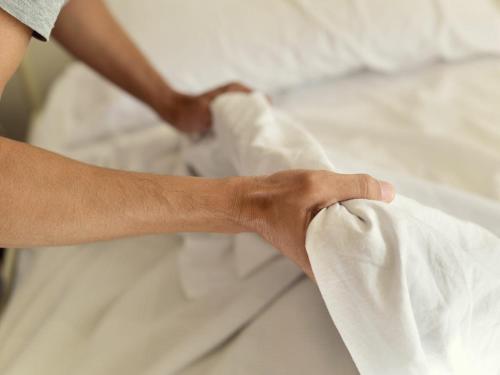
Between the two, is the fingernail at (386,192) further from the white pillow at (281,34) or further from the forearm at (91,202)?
the white pillow at (281,34)

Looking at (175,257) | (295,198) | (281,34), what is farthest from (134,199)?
(281,34)

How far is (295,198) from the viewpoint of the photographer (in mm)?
498

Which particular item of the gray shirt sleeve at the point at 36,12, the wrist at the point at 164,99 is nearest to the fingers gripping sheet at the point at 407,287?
the gray shirt sleeve at the point at 36,12

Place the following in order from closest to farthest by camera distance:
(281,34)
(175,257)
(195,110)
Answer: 1. (175,257)
2. (195,110)
3. (281,34)

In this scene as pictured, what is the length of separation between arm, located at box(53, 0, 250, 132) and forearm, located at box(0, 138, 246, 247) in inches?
13.3

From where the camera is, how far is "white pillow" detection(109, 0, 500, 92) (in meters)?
1.02

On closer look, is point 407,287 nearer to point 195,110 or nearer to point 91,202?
point 91,202

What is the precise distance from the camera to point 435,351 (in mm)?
456

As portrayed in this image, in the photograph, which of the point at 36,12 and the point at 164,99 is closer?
the point at 36,12

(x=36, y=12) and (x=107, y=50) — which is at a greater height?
(x=36, y=12)

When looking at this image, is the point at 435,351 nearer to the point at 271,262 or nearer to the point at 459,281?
the point at 459,281

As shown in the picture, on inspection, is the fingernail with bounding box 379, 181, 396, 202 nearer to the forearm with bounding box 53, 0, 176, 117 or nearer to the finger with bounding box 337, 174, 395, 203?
the finger with bounding box 337, 174, 395, 203

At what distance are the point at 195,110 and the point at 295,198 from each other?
0.39 metres

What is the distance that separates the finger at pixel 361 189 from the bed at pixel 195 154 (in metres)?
0.13
